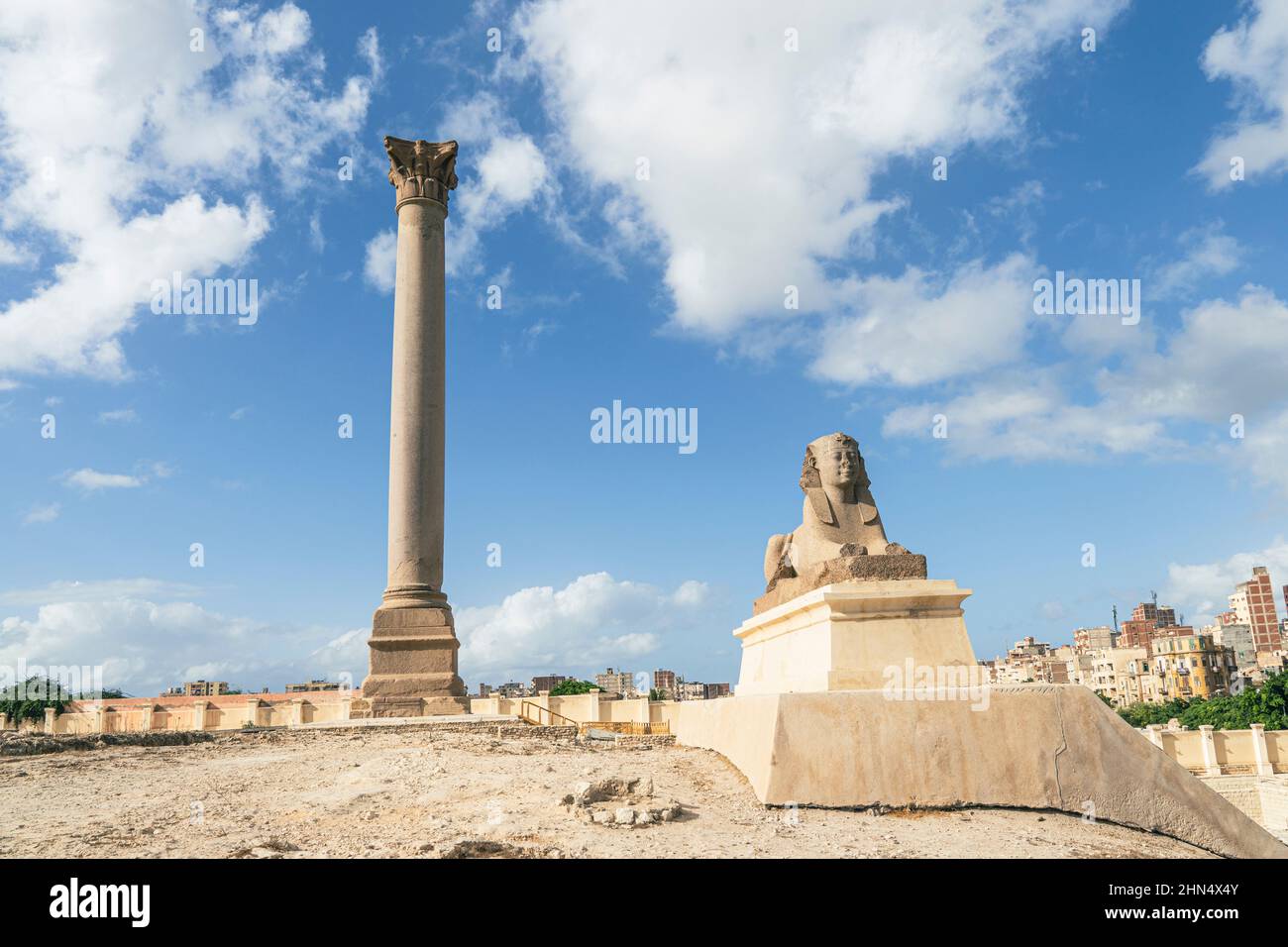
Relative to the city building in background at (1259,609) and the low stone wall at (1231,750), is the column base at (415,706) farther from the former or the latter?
the city building in background at (1259,609)

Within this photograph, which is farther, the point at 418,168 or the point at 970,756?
the point at 418,168

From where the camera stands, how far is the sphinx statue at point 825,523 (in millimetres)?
8430

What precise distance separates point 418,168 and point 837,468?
12.5 m

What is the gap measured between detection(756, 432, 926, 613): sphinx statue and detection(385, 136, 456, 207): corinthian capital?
1159cm

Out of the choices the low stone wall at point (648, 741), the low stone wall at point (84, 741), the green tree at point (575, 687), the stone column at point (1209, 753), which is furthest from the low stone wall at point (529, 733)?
the stone column at point (1209, 753)

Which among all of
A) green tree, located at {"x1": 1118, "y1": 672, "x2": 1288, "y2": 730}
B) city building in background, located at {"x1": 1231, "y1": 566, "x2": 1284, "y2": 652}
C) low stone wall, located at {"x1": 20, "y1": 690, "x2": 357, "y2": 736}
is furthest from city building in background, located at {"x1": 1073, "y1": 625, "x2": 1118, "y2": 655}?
low stone wall, located at {"x1": 20, "y1": 690, "x2": 357, "y2": 736}

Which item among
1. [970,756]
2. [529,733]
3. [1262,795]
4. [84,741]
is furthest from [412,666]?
[1262,795]

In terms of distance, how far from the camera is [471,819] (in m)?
5.66

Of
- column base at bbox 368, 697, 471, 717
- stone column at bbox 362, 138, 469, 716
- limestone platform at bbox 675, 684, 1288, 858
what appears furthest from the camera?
stone column at bbox 362, 138, 469, 716

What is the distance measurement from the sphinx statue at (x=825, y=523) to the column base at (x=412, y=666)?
7.89m

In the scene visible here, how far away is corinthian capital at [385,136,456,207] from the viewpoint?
17.3 m

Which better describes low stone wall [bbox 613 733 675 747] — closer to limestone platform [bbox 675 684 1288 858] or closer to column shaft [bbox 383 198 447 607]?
column shaft [bbox 383 198 447 607]

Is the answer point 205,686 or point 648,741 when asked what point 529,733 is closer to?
point 648,741
